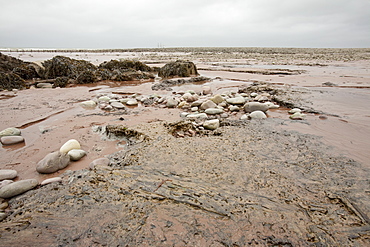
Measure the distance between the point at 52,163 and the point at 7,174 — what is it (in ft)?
1.58

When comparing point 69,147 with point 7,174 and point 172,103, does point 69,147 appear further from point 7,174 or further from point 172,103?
point 172,103

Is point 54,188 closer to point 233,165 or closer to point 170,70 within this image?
point 233,165

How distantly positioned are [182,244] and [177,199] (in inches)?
19.1

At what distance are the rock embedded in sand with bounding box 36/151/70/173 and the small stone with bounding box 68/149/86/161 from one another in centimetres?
10

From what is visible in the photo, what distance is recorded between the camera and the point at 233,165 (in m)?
2.45

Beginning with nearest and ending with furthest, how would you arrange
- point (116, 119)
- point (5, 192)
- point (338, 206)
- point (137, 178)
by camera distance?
point (338, 206)
point (5, 192)
point (137, 178)
point (116, 119)

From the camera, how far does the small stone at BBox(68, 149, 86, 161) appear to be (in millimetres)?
2783

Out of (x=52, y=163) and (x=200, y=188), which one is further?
(x=52, y=163)

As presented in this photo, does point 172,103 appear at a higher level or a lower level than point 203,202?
higher

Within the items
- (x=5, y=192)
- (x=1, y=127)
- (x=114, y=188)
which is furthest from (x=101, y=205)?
(x=1, y=127)

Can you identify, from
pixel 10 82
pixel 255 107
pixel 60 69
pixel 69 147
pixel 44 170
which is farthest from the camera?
pixel 60 69

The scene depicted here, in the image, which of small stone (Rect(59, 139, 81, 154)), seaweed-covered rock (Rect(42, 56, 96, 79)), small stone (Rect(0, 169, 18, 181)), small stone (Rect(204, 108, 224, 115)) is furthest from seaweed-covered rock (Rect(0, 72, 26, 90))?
small stone (Rect(204, 108, 224, 115))

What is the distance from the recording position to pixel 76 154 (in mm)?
2814

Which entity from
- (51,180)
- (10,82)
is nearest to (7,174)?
(51,180)
